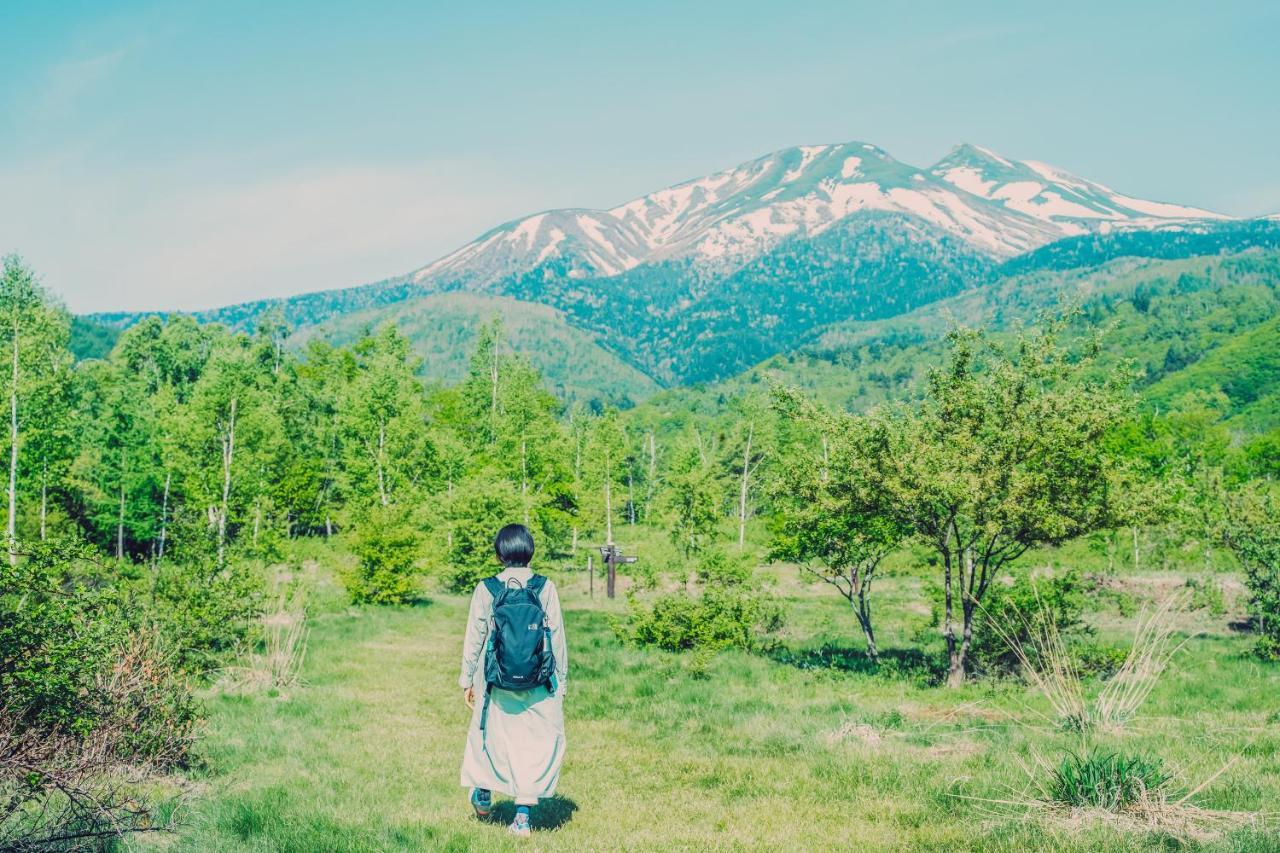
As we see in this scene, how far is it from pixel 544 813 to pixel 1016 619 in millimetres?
11394

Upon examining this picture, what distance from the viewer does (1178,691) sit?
1382 centimetres

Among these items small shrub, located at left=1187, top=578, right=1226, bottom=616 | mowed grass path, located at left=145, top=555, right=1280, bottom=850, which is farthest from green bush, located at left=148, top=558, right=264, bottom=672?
small shrub, located at left=1187, top=578, right=1226, bottom=616

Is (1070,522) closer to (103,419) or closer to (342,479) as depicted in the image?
(342,479)

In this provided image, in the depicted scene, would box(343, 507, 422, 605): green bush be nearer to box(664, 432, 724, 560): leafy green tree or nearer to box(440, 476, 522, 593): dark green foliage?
box(440, 476, 522, 593): dark green foliage

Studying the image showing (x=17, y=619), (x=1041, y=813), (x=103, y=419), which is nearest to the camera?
(x=17, y=619)

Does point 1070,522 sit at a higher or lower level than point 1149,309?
lower

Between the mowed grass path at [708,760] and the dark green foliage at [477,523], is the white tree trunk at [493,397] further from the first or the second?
the mowed grass path at [708,760]

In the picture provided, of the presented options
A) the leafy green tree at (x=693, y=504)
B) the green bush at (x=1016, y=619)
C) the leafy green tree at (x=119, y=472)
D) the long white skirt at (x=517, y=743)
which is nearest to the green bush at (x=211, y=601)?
the long white skirt at (x=517, y=743)

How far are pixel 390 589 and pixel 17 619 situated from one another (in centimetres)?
2177

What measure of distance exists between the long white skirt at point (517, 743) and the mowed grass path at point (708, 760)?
38cm

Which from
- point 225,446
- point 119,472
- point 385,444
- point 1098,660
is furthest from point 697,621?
point 119,472

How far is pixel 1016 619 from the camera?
15.5 meters

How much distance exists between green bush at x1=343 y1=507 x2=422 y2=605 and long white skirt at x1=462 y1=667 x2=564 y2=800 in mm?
21483

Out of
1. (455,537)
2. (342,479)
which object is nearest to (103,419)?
(342,479)
